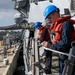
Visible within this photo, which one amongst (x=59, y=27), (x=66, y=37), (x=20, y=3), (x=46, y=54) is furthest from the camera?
(x=20, y=3)

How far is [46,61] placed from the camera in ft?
24.8

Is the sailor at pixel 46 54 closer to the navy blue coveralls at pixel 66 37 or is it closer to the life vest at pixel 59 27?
the life vest at pixel 59 27

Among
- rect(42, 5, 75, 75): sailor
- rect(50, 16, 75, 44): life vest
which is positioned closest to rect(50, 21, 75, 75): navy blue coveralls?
rect(42, 5, 75, 75): sailor

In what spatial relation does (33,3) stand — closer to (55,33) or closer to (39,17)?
(39,17)

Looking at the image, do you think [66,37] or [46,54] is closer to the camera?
[66,37]

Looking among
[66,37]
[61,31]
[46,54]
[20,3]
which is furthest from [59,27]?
[20,3]

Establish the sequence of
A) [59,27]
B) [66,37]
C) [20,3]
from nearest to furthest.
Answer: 1. [66,37]
2. [59,27]
3. [20,3]

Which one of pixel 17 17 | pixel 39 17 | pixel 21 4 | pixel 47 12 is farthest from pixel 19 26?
pixel 47 12

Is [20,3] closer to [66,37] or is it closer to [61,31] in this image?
[61,31]

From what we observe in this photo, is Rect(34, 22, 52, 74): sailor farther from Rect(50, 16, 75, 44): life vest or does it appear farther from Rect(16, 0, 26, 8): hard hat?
Rect(16, 0, 26, 8): hard hat

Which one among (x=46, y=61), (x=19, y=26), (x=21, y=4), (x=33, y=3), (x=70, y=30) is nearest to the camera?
(x=70, y=30)

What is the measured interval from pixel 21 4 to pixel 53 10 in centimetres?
2239

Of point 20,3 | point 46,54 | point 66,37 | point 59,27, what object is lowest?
point 46,54

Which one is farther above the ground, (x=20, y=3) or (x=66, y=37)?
(x=20, y=3)
